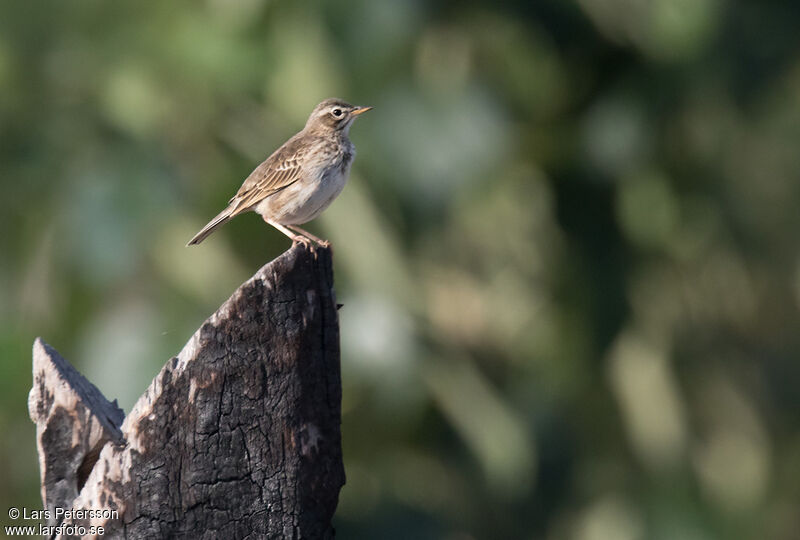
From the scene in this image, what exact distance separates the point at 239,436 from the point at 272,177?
3.47 meters

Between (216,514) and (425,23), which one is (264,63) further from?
(216,514)

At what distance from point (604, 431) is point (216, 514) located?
41.6 feet

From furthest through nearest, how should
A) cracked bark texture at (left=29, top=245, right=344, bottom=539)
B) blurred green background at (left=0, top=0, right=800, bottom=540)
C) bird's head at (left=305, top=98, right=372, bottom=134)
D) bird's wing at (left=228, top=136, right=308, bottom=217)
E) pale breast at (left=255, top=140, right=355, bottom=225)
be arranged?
1. blurred green background at (left=0, top=0, right=800, bottom=540)
2. bird's head at (left=305, top=98, right=372, bottom=134)
3. bird's wing at (left=228, top=136, right=308, bottom=217)
4. pale breast at (left=255, top=140, right=355, bottom=225)
5. cracked bark texture at (left=29, top=245, right=344, bottom=539)

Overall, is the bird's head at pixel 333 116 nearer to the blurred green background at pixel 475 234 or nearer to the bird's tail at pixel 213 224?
the bird's tail at pixel 213 224

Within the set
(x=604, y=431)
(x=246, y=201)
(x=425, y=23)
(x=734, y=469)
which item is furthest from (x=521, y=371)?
(x=246, y=201)

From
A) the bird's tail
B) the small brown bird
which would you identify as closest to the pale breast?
the small brown bird

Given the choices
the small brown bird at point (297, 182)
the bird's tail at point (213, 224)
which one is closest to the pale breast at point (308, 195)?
the small brown bird at point (297, 182)

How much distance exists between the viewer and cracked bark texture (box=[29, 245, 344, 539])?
13.5 ft

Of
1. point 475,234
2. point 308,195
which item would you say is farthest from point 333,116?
point 475,234

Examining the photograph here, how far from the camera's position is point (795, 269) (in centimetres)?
1584

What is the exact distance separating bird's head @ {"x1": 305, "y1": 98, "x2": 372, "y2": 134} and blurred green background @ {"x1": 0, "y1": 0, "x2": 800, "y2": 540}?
346cm

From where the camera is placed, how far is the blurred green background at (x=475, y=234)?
11883 mm

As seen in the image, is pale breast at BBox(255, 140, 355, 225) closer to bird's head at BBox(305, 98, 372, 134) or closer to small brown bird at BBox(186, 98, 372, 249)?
small brown bird at BBox(186, 98, 372, 249)

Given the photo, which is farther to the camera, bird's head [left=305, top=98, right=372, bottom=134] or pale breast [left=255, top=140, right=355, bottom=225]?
bird's head [left=305, top=98, right=372, bottom=134]
